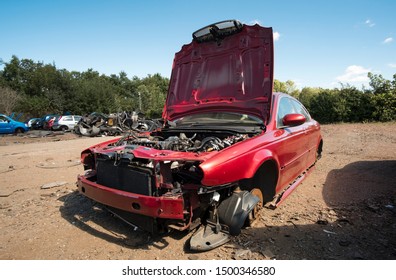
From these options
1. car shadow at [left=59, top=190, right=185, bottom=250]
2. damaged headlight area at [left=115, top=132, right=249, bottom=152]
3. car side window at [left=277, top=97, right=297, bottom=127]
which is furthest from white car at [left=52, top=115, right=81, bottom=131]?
car side window at [left=277, top=97, right=297, bottom=127]

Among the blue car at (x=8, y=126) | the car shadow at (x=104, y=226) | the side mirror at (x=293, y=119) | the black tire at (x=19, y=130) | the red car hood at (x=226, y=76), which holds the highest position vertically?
the red car hood at (x=226, y=76)

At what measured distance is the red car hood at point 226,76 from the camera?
3693mm

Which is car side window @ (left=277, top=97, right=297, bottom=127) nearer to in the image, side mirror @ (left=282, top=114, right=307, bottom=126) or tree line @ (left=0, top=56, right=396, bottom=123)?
side mirror @ (left=282, top=114, right=307, bottom=126)

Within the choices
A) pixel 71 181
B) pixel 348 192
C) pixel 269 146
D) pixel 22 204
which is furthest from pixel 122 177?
pixel 348 192

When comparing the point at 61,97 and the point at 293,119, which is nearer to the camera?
the point at 293,119

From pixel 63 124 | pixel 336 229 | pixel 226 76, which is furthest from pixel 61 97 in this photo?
pixel 336 229

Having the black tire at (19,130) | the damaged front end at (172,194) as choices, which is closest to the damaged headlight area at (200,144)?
the damaged front end at (172,194)

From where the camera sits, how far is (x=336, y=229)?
295 cm

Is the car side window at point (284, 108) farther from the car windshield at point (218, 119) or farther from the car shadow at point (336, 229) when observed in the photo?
the car shadow at point (336, 229)

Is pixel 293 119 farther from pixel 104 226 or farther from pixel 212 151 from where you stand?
pixel 104 226

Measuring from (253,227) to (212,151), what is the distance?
1.10m

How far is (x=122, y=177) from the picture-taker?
279cm
